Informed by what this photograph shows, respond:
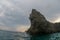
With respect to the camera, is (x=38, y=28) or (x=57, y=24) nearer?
(x=38, y=28)

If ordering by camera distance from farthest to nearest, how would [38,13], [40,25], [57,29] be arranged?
[57,29], [38,13], [40,25]

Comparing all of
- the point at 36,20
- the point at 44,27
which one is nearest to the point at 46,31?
the point at 44,27

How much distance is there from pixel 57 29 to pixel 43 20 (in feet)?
115

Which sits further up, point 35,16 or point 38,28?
point 35,16

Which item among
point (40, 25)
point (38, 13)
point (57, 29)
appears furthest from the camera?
point (57, 29)

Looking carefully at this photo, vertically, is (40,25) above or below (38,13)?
below

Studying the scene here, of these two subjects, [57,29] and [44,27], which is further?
[57,29]

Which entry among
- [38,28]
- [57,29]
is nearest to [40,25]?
[38,28]

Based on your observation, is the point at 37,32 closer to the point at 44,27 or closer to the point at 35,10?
the point at 44,27

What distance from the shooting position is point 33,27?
110938mm

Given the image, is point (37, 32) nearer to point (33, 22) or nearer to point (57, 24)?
point (33, 22)

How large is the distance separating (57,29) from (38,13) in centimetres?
3504

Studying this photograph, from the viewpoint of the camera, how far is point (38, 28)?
109312 mm

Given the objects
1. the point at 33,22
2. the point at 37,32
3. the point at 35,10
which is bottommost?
the point at 37,32
